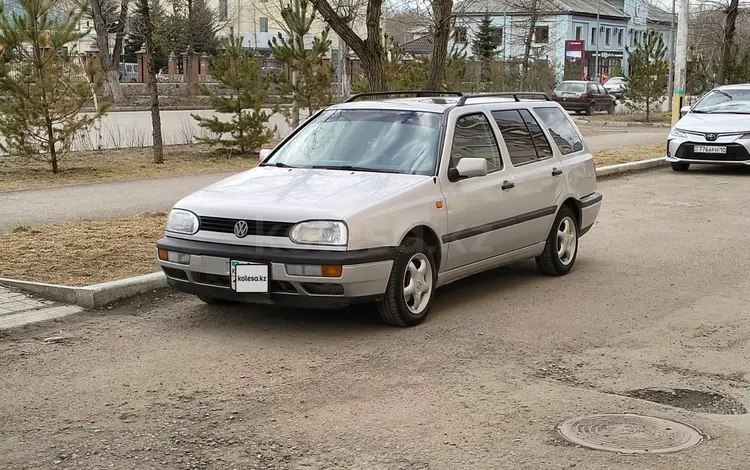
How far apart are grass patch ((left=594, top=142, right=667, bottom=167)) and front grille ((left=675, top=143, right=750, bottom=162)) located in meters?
1.42

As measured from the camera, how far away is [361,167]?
7539 millimetres

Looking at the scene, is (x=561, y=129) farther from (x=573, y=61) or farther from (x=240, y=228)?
(x=573, y=61)

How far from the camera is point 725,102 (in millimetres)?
19031

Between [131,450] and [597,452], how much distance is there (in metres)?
2.23

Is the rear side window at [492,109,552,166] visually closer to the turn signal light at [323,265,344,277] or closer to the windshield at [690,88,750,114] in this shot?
the turn signal light at [323,265,344,277]

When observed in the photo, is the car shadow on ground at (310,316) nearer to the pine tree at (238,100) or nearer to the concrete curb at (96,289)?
the concrete curb at (96,289)

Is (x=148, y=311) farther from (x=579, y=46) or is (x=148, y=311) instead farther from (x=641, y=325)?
(x=579, y=46)

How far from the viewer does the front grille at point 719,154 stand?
17.6m

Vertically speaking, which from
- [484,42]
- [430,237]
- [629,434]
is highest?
[484,42]

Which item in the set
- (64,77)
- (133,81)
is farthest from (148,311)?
(133,81)

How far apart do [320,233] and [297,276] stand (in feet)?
1.07

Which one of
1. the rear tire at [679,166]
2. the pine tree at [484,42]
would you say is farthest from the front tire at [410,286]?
the pine tree at [484,42]

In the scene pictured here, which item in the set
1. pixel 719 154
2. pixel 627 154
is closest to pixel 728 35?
pixel 627 154

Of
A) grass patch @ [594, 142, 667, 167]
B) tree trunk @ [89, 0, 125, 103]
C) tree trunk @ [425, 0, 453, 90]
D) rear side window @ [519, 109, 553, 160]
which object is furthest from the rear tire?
tree trunk @ [89, 0, 125, 103]
